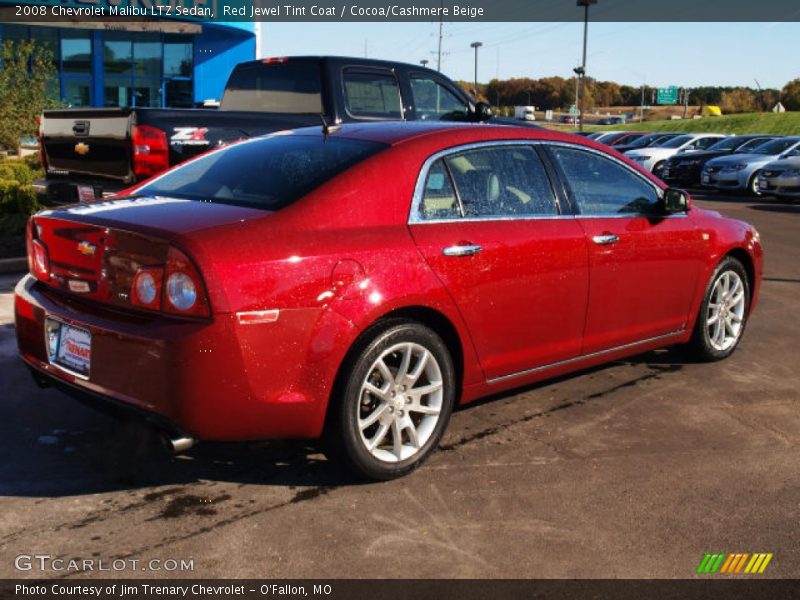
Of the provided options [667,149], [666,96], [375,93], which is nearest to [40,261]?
[375,93]

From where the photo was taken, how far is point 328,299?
3723 mm

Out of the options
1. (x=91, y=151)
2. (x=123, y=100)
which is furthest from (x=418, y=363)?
(x=123, y=100)

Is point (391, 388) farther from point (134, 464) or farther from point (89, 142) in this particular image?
point (89, 142)

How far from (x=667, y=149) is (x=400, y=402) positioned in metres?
26.2

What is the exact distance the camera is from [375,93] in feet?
29.3

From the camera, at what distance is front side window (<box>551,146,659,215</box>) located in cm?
504

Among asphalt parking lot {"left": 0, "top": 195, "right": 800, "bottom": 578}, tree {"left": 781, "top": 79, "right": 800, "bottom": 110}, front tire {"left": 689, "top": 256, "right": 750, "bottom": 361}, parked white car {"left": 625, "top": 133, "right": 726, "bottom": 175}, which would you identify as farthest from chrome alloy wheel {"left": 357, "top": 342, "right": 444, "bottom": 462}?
tree {"left": 781, "top": 79, "right": 800, "bottom": 110}

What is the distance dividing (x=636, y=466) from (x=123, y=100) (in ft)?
102

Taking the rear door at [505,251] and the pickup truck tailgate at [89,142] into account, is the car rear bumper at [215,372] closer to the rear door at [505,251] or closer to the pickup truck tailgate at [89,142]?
the rear door at [505,251]

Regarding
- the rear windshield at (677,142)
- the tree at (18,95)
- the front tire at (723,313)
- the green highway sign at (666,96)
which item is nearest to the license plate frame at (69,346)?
the front tire at (723,313)

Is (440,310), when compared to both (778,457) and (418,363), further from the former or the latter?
(778,457)

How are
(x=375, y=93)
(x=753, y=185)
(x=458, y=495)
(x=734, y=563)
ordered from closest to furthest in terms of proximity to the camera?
(x=734, y=563) → (x=458, y=495) → (x=375, y=93) → (x=753, y=185)

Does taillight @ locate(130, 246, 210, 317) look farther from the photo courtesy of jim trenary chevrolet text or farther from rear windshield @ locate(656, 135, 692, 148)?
rear windshield @ locate(656, 135, 692, 148)

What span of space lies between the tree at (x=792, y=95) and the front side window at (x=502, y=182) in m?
81.1
